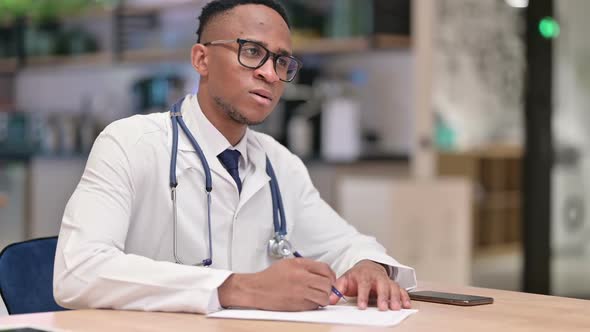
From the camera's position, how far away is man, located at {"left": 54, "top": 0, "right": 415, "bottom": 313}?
169 cm

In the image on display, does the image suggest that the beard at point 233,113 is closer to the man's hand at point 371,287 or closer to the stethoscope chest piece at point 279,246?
the stethoscope chest piece at point 279,246

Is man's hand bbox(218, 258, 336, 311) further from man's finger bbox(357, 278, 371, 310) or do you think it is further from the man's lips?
the man's lips

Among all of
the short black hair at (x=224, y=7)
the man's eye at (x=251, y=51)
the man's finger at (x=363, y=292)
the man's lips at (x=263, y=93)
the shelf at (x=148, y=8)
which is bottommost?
the man's finger at (x=363, y=292)

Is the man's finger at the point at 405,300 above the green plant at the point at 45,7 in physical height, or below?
below

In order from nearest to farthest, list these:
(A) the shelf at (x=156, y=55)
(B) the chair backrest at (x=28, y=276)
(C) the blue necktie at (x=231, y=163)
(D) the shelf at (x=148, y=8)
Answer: (B) the chair backrest at (x=28, y=276) < (C) the blue necktie at (x=231, y=163) < (A) the shelf at (x=156, y=55) < (D) the shelf at (x=148, y=8)

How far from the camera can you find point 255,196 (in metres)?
2.14

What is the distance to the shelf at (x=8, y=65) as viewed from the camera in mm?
A: 7375

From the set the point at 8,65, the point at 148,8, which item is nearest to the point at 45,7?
the point at 8,65

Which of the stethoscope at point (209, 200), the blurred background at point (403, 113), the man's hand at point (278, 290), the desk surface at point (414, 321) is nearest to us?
the desk surface at point (414, 321)

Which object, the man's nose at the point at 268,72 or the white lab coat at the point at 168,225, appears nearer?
the white lab coat at the point at 168,225

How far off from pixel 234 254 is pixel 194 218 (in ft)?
0.38

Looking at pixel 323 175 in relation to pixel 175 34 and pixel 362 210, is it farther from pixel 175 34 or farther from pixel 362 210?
pixel 175 34

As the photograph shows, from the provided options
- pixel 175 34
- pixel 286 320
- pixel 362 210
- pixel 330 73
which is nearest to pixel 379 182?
pixel 362 210

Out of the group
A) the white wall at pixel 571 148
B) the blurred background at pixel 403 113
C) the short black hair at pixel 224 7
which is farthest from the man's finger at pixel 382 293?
the white wall at pixel 571 148
